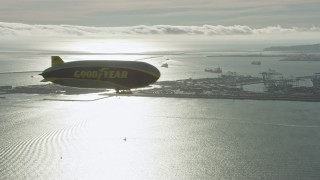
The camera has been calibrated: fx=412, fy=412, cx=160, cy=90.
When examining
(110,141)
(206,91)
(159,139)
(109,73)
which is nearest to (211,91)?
(206,91)

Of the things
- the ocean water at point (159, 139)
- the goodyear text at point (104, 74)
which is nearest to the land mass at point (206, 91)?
the ocean water at point (159, 139)

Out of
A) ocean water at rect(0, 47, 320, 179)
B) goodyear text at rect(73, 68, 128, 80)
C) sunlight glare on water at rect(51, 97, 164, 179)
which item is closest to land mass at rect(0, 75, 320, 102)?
ocean water at rect(0, 47, 320, 179)

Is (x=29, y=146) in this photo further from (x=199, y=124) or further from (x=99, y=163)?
(x=199, y=124)

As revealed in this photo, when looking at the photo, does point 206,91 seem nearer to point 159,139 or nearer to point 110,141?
point 159,139

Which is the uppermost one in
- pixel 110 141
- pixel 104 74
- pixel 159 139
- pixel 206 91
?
pixel 104 74

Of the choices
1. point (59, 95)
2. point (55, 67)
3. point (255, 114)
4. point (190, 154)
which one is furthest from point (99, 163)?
point (59, 95)

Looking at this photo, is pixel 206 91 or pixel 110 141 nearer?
pixel 110 141
